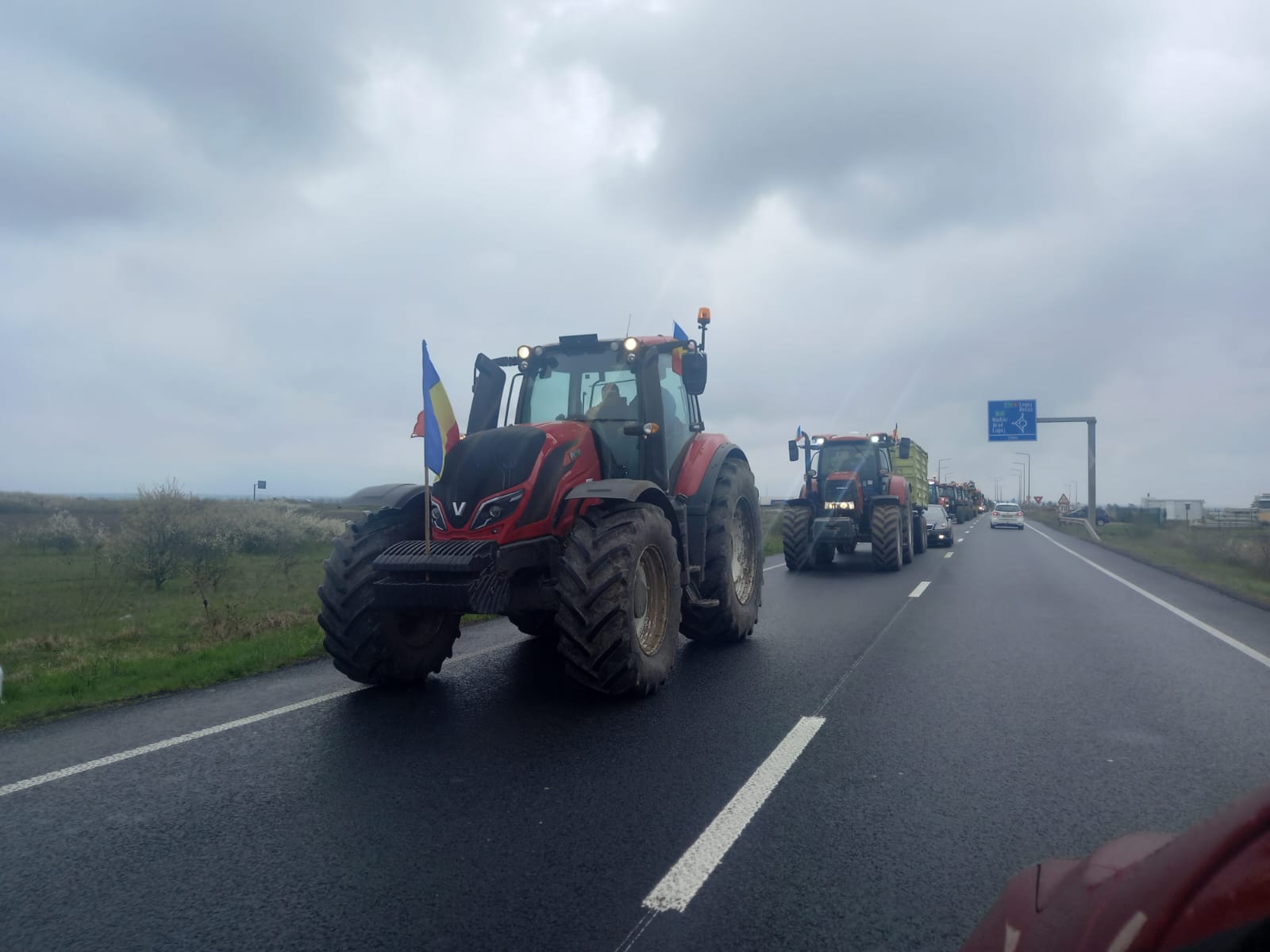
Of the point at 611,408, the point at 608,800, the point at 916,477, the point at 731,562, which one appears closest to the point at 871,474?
the point at 916,477

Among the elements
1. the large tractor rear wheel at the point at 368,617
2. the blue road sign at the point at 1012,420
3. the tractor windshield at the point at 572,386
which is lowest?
the large tractor rear wheel at the point at 368,617

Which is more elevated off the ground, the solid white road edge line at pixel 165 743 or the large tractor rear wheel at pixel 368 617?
the large tractor rear wheel at pixel 368 617

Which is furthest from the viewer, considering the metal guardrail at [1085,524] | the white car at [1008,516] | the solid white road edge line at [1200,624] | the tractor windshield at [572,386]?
the white car at [1008,516]

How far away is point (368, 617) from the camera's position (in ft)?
20.8

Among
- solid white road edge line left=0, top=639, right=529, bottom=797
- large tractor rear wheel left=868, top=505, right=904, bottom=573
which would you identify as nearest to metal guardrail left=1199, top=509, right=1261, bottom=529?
large tractor rear wheel left=868, top=505, right=904, bottom=573

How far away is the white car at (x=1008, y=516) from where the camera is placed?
4641 centimetres

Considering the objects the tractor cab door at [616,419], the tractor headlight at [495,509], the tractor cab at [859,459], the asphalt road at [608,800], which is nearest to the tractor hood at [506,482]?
the tractor headlight at [495,509]

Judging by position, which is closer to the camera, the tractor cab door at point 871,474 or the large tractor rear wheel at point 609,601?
the large tractor rear wheel at point 609,601

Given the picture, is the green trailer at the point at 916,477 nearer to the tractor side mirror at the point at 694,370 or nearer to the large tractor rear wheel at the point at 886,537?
the large tractor rear wheel at the point at 886,537

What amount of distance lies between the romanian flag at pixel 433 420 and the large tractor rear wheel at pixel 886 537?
13.0 metres

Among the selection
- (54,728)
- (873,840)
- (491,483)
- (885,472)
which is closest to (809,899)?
(873,840)

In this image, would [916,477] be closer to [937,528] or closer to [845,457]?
[937,528]

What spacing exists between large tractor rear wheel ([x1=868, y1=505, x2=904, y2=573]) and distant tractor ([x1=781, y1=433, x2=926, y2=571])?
0.02m

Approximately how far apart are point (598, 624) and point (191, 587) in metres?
15.9
